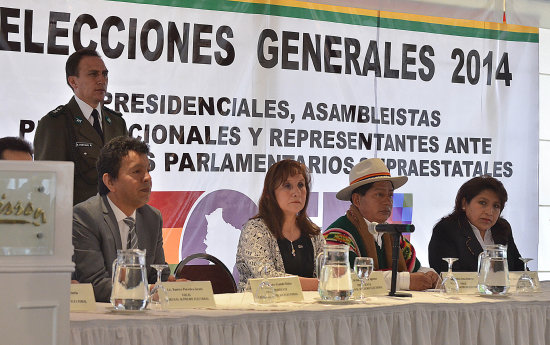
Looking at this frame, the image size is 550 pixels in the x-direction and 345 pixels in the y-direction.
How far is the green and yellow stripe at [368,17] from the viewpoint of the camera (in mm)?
4617

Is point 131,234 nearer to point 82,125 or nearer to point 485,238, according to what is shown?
point 82,125

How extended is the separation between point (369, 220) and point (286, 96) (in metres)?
1.40

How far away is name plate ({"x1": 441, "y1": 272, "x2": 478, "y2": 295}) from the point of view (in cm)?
303

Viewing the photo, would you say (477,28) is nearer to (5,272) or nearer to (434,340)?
(434,340)

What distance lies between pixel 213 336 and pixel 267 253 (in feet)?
3.28

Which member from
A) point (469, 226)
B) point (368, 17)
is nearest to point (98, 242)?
point (469, 226)

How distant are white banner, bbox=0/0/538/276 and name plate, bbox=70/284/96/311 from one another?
206 cm

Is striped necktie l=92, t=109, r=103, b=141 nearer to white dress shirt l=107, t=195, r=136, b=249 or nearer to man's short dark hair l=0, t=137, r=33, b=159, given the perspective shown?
man's short dark hair l=0, t=137, r=33, b=159

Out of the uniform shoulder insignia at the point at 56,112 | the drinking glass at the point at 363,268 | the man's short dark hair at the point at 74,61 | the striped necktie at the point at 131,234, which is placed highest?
the man's short dark hair at the point at 74,61

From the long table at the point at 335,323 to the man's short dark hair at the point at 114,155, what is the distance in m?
0.64

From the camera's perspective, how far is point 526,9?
543cm

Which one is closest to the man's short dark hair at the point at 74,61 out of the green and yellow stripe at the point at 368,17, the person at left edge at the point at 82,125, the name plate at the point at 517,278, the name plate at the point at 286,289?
the person at left edge at the point at 82,125

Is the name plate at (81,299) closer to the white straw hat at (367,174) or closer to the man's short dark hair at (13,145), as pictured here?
the white straw hat at (367,174)

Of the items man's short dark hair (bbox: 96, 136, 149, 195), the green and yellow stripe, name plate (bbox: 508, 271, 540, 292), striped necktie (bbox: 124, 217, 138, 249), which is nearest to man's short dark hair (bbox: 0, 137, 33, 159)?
the green and yellow stripe
